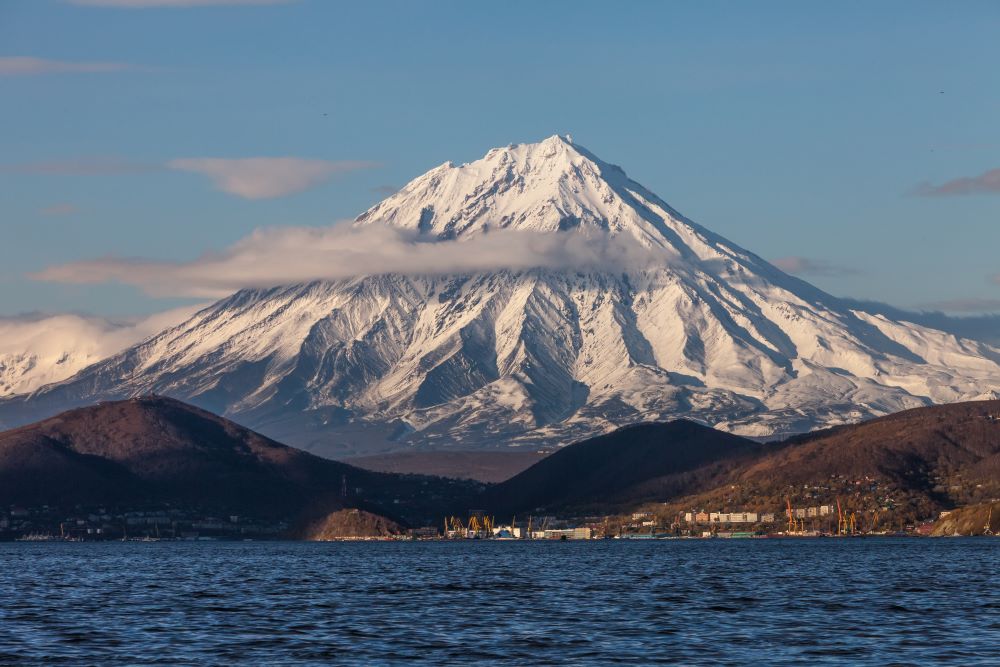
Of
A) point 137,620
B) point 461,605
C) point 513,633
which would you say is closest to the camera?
point 513,633

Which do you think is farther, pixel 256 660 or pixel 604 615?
pixel 604 615

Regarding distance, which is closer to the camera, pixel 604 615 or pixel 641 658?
pixel 641 658

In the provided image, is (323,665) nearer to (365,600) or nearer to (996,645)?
(996,645)

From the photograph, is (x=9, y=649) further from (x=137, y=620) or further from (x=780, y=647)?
(x=780, y=647)

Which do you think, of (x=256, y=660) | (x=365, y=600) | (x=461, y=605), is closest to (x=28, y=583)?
(x=365, y=600)

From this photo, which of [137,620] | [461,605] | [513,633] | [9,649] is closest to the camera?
[9,649]

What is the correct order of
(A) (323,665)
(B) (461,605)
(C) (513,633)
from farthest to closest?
(B) (461,605), (C) (513,633), (A) (323,665)

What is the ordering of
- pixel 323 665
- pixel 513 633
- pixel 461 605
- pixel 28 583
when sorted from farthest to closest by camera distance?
pixel 28 583 → pixel 461 605 → pixel 513 633 → pixel 323 665

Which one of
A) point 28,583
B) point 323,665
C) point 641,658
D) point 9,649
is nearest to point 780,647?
point 641,658
